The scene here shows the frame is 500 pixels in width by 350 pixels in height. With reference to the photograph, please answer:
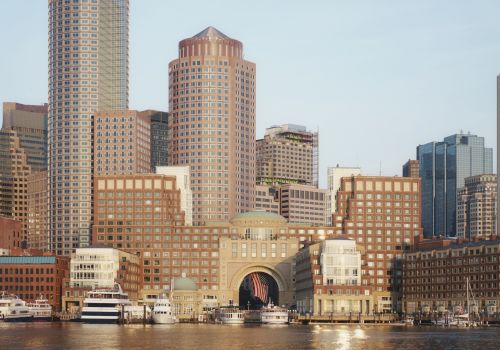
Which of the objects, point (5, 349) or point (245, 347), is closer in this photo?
point (5, 349)

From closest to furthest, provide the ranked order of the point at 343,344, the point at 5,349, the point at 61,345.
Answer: the point at 5,349, the point at 61,345, the point at 343,344

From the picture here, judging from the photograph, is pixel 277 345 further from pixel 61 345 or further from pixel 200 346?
pixel 61 345

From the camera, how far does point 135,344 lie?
633ft

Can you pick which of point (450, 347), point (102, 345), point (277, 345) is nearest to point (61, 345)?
point (102, 345)

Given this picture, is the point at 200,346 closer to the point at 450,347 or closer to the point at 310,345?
the point at 310,345

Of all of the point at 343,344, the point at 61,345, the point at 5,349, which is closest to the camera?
the point at 5,349

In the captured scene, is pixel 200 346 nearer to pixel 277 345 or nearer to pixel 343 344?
pixel 277 345

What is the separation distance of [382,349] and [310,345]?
15.1 meters

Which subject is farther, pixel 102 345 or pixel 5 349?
pixel 102 345

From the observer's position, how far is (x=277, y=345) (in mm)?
195000

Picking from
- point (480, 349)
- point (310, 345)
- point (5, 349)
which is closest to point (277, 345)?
point (310, 345)

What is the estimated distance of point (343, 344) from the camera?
654 ft

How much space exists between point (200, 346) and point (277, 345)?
47.7ft

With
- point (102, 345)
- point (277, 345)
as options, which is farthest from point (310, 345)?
point (102, 345)
